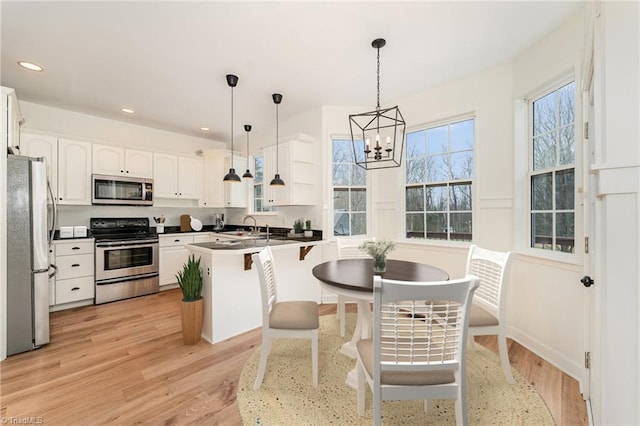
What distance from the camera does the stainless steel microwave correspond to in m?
3.86

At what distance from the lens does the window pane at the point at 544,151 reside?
7.84 ft

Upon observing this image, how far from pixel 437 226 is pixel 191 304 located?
296cm

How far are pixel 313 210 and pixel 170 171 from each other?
277 centimetres

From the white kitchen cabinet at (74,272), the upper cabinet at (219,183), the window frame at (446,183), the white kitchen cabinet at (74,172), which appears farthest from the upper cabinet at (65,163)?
the window frame at (446,183)

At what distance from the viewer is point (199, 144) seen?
5.33 meters

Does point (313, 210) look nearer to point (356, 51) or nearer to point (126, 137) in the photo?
point (356, 51)

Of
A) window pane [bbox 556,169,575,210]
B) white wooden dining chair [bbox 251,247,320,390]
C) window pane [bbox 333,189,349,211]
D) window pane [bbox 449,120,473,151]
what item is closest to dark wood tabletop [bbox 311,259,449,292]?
white wooden dining chair [bbox 251,247,320,390]

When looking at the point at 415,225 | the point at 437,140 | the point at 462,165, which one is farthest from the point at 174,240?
the point at 462,165

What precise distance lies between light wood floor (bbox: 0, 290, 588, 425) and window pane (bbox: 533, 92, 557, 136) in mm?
2111

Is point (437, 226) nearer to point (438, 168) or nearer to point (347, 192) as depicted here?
point (438, 168)

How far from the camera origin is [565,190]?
226 centimetres

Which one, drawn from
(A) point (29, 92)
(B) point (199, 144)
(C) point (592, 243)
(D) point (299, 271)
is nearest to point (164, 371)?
(D) point (299, 271)

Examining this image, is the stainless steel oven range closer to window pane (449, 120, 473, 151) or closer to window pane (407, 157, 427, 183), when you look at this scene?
window pane (407, 157, 427, 183)

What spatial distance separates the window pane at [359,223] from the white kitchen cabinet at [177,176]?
10.2 ft
